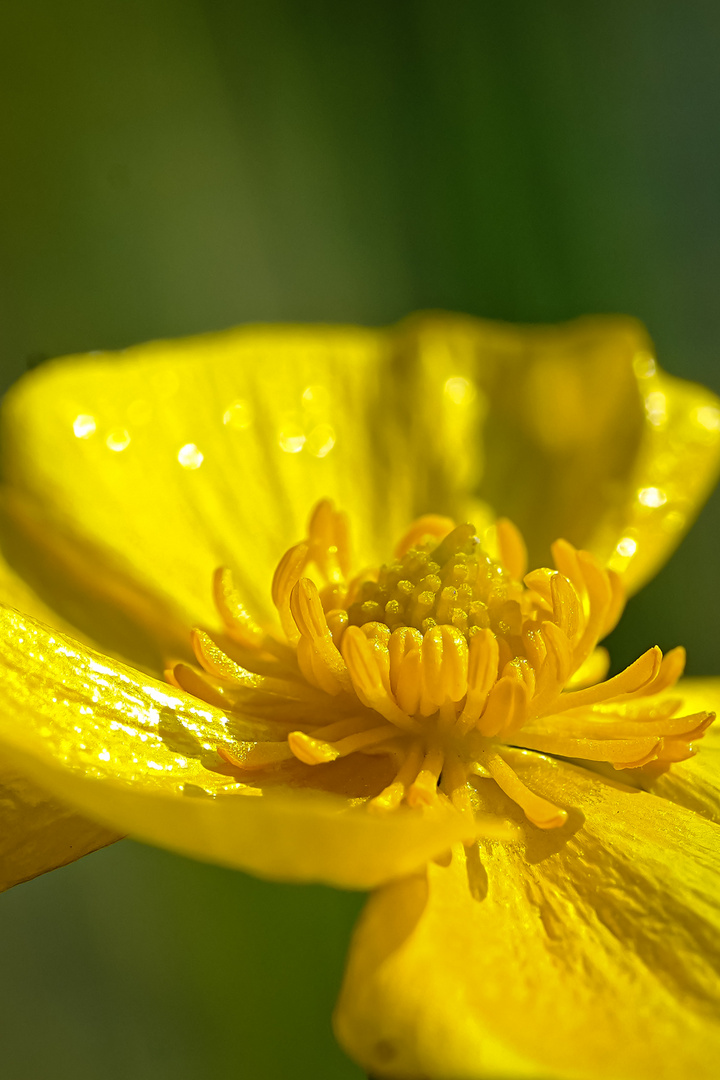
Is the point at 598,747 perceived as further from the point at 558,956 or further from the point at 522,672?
the point at 558,956

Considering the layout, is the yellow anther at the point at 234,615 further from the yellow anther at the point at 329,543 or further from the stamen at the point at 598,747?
the stamen at the point at 598,747

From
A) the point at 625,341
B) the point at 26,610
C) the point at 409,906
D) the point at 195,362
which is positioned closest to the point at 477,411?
the point at 625,341

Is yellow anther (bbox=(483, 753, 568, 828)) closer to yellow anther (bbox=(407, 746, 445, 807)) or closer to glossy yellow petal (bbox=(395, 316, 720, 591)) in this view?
yellow anther (bbox=(407, 746, 445, 807))

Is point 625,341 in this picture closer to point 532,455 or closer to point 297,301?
point 532,455

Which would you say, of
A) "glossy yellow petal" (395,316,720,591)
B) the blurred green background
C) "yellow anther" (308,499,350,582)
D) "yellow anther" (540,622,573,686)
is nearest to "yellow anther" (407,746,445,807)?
"yellow anther" (540,622,573,686)

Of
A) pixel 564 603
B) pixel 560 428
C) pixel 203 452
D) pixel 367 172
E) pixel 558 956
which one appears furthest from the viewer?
pixel 367 172

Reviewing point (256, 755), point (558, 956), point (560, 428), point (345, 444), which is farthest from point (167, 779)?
point (560, 428)
